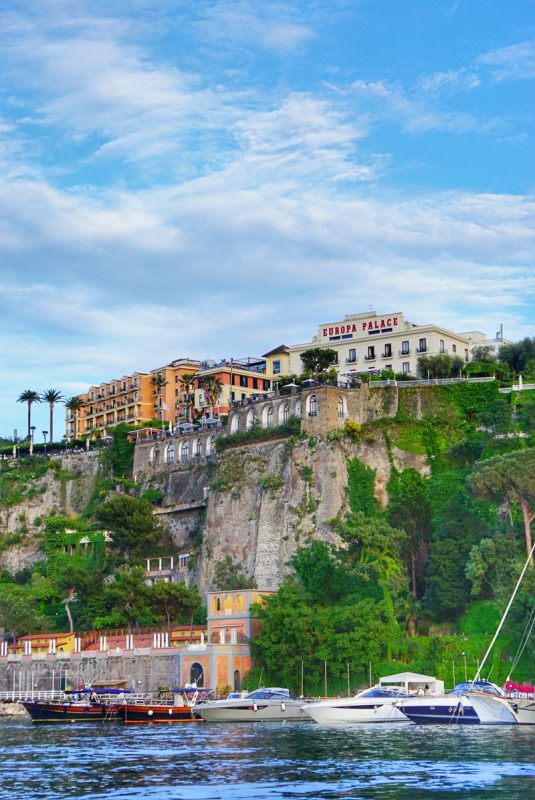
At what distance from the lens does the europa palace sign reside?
123m

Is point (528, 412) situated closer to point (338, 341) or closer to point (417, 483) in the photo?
point (417, 483)

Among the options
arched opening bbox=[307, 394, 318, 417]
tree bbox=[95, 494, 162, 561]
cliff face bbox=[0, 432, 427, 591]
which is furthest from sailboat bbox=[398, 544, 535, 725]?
tree bbox=[95, 494, 162, 561]

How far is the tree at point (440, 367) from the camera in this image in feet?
361

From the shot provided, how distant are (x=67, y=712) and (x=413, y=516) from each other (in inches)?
1151

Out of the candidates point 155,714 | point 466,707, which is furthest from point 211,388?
point 466,707

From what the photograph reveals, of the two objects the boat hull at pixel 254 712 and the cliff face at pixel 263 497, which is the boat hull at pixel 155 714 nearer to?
the boat hull at pixel 254 712

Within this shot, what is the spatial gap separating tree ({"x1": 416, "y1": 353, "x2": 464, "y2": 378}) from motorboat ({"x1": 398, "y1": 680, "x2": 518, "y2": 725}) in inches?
1905

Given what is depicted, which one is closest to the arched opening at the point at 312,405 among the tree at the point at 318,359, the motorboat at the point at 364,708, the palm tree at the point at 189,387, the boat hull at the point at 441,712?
the tree at the point at 318,359

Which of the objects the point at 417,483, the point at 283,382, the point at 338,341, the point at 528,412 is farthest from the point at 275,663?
the point at 338,341

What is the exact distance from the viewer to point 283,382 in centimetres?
11488

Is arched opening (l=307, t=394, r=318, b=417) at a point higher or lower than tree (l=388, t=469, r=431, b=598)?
higher

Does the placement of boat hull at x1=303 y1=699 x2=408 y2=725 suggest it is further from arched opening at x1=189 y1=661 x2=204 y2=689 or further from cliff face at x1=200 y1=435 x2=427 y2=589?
cliff face at x1=200 y1=435 x2=427 y2=589

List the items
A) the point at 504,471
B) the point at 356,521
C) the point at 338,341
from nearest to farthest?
the point at 504,471
the point at 356,521
the point at 338,341

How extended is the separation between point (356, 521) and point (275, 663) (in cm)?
1208
